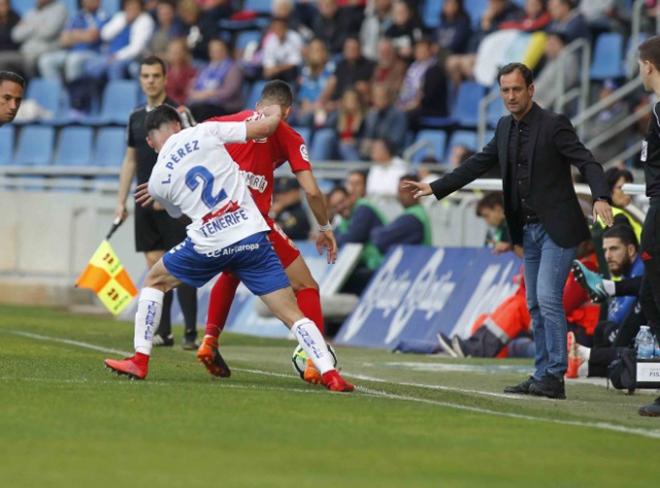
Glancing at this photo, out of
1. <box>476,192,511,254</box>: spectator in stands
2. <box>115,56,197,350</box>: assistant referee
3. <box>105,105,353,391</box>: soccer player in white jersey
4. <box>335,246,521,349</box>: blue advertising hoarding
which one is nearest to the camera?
<box>105,105,353,391</box>: soccer player in white jersey

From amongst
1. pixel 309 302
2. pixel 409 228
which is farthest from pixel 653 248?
pixel 409 228

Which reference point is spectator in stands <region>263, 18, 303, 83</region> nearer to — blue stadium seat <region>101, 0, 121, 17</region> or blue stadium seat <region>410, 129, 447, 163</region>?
blue stadium seat <region>410, 129, 447, 163</region>

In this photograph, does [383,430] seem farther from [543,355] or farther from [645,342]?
[645,342]

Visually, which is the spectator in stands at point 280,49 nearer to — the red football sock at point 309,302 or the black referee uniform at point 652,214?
the red football sock at point 309,302

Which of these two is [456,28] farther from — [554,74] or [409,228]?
[409,228]

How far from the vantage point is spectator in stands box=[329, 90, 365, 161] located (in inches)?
926

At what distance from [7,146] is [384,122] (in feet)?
26.5

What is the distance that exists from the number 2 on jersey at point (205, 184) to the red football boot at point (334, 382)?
127 centimetres

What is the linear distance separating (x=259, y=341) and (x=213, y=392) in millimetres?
7055

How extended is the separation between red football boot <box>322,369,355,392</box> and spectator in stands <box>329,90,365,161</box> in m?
12.4

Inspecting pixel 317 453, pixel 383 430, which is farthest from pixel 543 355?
pixel 317 453

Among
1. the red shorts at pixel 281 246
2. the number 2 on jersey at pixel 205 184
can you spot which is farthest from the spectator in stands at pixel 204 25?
the number 2 on jersey at pixel 205 184

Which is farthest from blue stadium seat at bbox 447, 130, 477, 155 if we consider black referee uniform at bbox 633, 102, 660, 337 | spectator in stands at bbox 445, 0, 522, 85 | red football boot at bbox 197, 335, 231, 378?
black referee uniform at bbox 633, 102, 660, 337

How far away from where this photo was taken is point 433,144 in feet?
76.2
